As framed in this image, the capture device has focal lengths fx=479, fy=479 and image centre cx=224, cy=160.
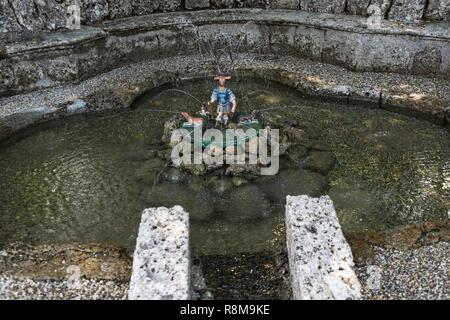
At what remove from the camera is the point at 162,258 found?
5207mm

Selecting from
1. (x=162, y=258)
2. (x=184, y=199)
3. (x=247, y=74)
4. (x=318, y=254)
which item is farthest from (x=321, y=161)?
(x=162, y=258)

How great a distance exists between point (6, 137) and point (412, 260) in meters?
7.55

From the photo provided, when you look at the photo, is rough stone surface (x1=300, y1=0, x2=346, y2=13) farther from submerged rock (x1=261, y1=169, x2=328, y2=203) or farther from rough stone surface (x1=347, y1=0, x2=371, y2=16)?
submerged rock (x1=261, y1=169, x2=328, y2=203)

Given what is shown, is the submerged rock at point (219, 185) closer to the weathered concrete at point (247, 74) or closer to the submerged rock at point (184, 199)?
the submerged rock at point (184, 199)

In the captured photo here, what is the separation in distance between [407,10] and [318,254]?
8589mm

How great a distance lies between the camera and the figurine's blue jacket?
8.49m

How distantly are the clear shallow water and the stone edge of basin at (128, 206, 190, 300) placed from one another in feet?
4.12

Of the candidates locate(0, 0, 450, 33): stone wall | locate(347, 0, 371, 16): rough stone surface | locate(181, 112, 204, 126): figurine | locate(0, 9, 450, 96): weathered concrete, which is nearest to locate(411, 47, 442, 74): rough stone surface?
locate(0, 9, 450, 96): weathered concrete

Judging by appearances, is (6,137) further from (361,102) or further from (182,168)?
(361,102)

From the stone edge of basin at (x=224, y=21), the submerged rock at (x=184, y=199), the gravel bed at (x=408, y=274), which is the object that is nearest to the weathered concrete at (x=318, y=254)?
the gravel bed at (x=408, y=274)

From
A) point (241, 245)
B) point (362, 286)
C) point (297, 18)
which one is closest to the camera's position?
point (362, 286)

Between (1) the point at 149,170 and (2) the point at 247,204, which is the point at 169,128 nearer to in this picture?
(1) the point at 149,170

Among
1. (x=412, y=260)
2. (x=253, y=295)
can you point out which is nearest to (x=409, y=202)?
(x=412, y=260)

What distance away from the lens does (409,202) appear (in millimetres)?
7531
